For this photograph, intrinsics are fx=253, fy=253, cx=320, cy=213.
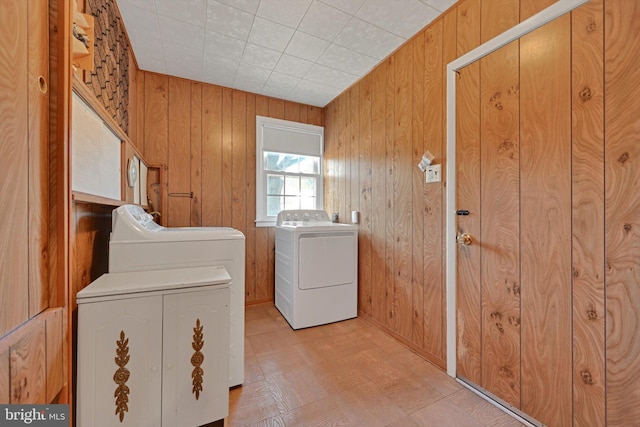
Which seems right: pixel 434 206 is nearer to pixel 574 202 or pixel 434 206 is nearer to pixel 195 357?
pixel 574 202

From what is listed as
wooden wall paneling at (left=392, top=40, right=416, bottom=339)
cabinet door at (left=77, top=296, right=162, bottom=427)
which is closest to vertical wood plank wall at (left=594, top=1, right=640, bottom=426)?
wooden wall paneling at (left=392, top=40, right=416, bottom=339)

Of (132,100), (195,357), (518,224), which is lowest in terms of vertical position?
(195,357)

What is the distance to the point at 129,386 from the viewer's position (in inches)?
41.3

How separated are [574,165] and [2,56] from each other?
6.50ft

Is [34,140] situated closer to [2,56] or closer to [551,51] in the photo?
[2,56]

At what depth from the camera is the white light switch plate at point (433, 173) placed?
1.79m

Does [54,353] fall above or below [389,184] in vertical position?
below

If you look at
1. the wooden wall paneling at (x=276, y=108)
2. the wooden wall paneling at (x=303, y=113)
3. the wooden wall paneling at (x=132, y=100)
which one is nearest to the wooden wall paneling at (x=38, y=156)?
the wooden wall paneling at (x=132, y=100)

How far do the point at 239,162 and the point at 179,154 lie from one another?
Answer: 613 millimetres

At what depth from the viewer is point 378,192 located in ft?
7.88

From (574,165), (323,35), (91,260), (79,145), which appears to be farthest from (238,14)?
(574,165)

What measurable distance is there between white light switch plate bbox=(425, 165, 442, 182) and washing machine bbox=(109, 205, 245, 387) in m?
1.39

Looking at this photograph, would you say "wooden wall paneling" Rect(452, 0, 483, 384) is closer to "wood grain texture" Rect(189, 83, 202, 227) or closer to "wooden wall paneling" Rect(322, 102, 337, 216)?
"wooden wall paneling" Rect(322, 102, 337, 216)

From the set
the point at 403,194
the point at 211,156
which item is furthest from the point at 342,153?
the point at 211,156
